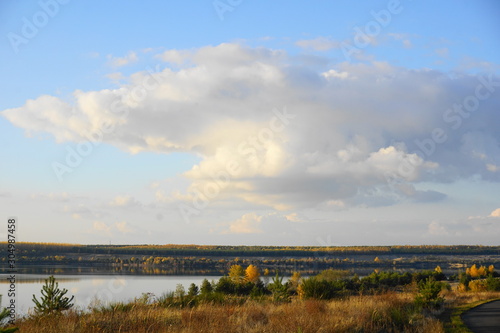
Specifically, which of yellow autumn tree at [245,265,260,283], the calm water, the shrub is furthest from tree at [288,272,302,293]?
the shrub

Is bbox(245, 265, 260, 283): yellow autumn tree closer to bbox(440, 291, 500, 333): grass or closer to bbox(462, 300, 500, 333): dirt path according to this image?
bbox(440, 291, 500, 333): grass

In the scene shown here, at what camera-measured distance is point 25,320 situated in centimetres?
1505

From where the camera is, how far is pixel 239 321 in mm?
16750

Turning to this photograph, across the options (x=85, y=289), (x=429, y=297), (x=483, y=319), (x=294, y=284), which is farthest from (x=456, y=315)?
(x=85, y=289)

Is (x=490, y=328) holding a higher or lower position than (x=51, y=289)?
lower

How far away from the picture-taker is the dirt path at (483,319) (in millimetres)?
19392

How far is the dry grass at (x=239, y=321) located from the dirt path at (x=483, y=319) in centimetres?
197

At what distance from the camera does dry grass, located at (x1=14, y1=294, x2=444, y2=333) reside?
47.8 ft

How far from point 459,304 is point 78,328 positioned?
2367 centimetres

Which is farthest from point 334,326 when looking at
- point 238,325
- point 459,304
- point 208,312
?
point 459,304

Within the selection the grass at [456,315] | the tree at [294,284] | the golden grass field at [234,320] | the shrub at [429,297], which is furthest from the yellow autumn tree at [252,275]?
the golden grass field at [234,320]

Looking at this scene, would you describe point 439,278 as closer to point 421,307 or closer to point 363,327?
point 421,307

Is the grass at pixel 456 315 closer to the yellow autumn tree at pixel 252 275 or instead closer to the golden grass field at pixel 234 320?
the golden grass field at pixel 234 320

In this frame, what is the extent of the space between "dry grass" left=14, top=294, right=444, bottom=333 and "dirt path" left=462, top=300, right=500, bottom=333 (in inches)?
A: 77.7
